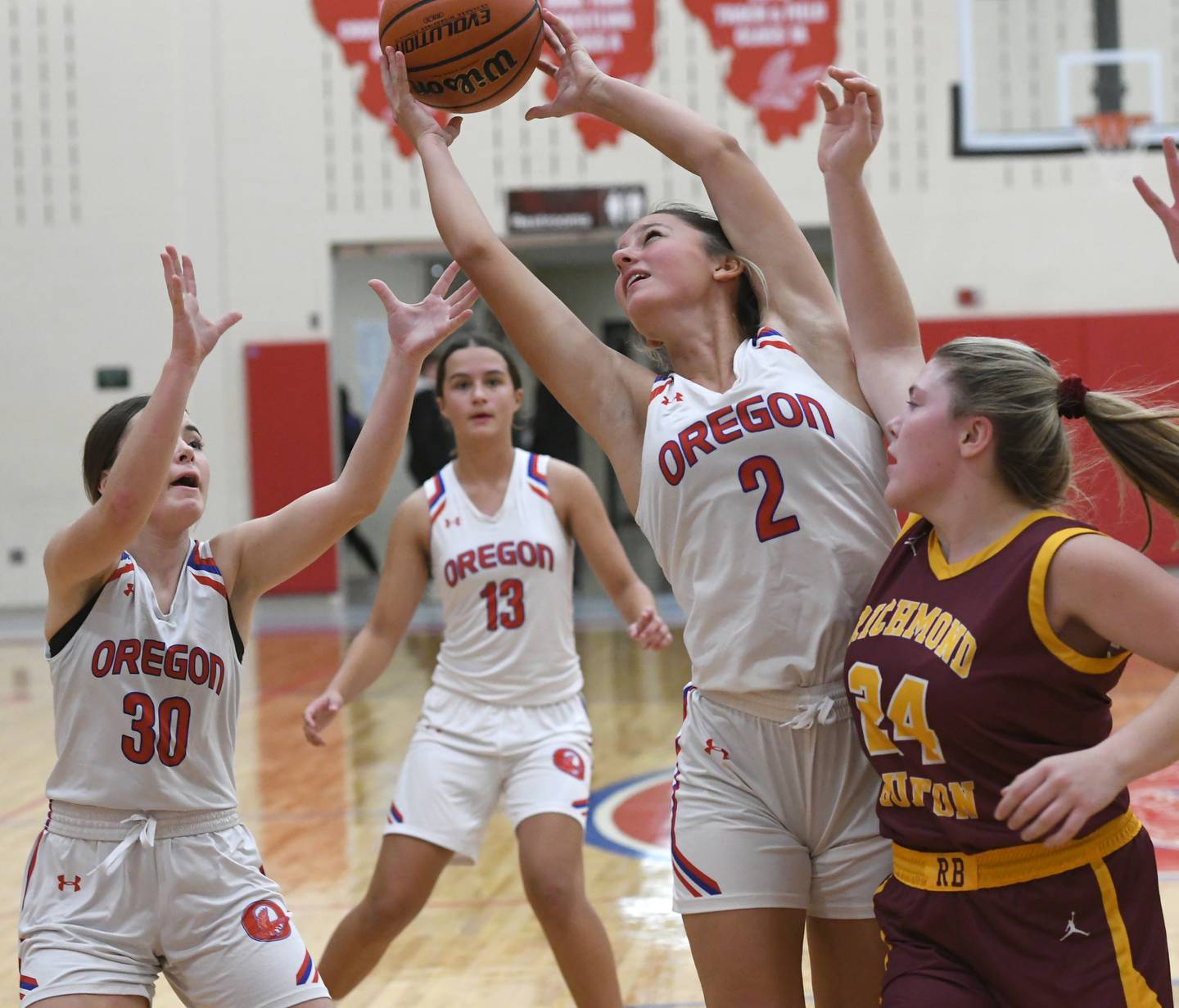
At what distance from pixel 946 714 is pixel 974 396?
20.1 inches

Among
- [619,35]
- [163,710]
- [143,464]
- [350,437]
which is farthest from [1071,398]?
[350,437]

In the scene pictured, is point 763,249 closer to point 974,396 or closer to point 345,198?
point 974,396

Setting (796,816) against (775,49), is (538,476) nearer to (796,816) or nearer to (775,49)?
(796,816)

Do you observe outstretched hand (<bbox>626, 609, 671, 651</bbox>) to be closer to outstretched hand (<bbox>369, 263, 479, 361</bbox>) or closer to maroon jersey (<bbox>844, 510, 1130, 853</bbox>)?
outstretched hand (<bbox>369, 263, 479, 361</bbox>)

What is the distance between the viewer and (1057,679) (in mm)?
2117

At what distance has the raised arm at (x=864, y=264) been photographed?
8.37ft

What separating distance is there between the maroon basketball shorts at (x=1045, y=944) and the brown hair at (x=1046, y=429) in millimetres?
574

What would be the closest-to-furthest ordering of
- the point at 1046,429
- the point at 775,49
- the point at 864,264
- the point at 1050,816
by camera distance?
the point at 1050,816, the point at 1046,429, the point at 864,264, the point at 775,49

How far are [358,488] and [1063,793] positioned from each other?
1473mm

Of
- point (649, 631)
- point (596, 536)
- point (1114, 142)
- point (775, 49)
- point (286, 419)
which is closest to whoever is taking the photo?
point (649, 631)

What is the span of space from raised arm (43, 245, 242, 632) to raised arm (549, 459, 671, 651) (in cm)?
185

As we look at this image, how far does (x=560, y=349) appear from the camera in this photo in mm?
2637

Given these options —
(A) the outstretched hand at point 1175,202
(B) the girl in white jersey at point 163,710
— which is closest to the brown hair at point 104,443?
(B) the girl in white jersey at point 163,710

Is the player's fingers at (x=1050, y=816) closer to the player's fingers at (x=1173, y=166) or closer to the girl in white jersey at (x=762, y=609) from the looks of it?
the girl in white jersey at (x=762, y=609)
